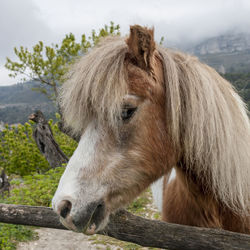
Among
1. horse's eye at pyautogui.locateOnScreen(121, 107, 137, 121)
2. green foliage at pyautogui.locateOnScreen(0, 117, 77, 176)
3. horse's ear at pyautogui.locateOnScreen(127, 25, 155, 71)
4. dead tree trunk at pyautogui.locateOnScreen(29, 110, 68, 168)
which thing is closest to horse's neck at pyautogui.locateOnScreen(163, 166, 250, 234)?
horse's eye at pyautogui.locateOnScreen(121, 107, 137, 121)

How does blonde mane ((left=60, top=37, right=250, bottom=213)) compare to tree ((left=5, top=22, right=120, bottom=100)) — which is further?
tree ((left=5, top=22, right=120, bottom=100))

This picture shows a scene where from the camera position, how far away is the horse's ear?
1441mm

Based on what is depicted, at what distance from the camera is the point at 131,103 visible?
1494mm

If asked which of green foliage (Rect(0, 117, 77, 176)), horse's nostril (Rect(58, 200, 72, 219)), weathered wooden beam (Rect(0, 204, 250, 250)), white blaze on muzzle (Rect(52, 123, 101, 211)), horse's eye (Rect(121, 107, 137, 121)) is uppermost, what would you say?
horse's eye (Rect(121, 107, 137, 121))

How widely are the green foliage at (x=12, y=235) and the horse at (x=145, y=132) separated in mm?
3556

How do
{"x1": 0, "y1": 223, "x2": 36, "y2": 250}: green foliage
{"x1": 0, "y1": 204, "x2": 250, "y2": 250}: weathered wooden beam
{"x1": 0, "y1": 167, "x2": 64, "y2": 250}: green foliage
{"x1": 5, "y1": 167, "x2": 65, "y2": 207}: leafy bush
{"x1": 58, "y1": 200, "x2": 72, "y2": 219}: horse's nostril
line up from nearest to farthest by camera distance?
{"x1": 58, "y1": 200, "x2": 72, "y2": 219}: horse's nostril → {"x1": 0, "y1": 204, "x2": 250, "y2": 250}: weathered wooden beam → {"x1": 0, "y1": 223, "x2": 36, "y2": 250}: green foliage → {"x1": 0, "y1": 167, "x2": 64, "y2": 250}: green foliage → {"x1": 5, "y1": 167, "x2": 65, "y2": 207}: leafy bush

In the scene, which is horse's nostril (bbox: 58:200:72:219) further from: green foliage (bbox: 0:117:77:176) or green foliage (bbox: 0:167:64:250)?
green foliage (bbox: 0:117:77:176)

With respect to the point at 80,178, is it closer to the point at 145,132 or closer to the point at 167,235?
the point at 145,132

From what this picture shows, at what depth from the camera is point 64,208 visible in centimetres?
133

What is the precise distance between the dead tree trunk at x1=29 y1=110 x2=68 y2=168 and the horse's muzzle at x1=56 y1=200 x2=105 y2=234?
6.79 metres

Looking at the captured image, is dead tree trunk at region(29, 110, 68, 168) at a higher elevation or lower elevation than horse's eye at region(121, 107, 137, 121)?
lower

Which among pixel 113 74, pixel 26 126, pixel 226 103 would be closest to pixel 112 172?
pixel 113 74

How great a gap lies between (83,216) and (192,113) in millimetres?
999

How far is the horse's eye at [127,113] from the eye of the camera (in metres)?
1.49
